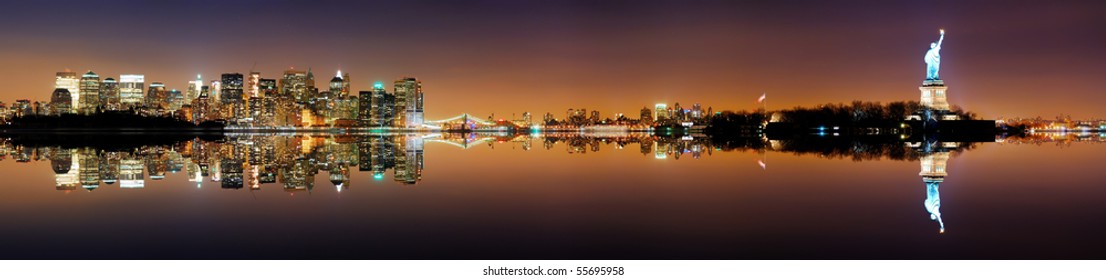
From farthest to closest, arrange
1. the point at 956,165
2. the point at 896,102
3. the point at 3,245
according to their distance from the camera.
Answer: the point at 896,102, the point at 956,165, the point at 3,245

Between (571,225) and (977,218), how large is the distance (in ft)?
21.9

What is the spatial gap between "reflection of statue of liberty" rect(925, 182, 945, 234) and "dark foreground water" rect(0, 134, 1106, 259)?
0.06 m

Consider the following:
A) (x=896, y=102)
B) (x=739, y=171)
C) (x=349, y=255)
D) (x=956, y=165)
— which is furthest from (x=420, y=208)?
(x=896, y=102)

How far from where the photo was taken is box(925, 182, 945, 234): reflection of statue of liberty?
1297cm

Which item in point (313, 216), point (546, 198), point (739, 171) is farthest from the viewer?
point (739, 171)

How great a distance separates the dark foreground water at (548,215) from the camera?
1004 cm

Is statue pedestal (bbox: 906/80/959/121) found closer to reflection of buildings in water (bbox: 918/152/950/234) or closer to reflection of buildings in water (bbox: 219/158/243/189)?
reflection of buildings in water (bbox: 918/152/950/234)

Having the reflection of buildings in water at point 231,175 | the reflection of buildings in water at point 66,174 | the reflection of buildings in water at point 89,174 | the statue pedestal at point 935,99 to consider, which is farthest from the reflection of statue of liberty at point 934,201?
the statue pedestal at point 935,99

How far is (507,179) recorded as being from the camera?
70.0 ft

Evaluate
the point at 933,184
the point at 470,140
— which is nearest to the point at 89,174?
the point at 933,184

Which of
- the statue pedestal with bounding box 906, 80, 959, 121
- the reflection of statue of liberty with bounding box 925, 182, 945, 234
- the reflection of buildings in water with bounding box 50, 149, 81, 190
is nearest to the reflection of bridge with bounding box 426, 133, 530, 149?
the reflection of buildings in water with bounding box 50, 149, 81, 190

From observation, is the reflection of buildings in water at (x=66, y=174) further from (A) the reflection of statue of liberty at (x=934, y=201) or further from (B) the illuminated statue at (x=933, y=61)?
(B) the illuminated statue at (x=933, y=61)

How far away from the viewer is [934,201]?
1578 centimetres
